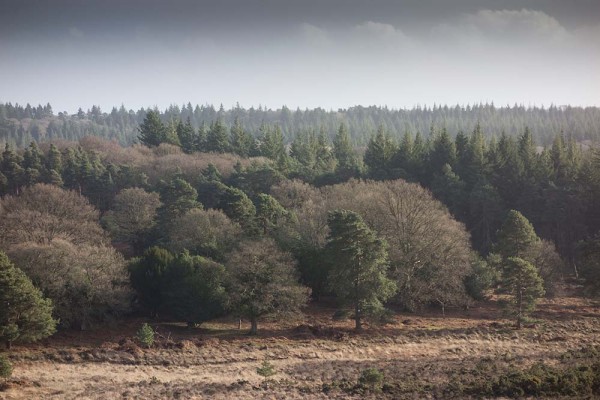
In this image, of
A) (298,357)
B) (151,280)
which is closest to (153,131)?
(151,280)

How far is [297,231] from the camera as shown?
4822 cm

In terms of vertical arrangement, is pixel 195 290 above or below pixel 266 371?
above

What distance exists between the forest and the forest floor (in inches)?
71.9

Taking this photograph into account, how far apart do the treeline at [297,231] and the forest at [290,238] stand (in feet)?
0.53

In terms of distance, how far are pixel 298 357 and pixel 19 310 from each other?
18.0 m

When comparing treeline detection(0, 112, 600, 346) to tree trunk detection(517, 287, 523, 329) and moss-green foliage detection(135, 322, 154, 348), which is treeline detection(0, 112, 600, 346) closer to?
tree trunk detection(517, 287, 523, 329)

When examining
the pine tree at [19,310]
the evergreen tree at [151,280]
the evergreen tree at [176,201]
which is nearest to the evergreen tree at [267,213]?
the evergreen tree at [176,201]

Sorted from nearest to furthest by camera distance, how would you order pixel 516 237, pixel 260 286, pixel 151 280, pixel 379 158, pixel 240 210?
1. pixel 260 286
2. pixel 151 280
3. pixel 516 237
4. pixel 240 210
5. pixel 379 158

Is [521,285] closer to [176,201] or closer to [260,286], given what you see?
[260,286]

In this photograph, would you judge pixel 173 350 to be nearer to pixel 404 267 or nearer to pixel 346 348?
pixel 346 348

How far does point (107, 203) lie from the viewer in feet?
221

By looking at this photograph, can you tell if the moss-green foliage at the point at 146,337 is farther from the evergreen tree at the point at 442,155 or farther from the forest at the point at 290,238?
the evergreen tree at the point at 442,155

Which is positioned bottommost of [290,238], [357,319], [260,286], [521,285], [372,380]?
[357,319]

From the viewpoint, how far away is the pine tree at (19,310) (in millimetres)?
30000
